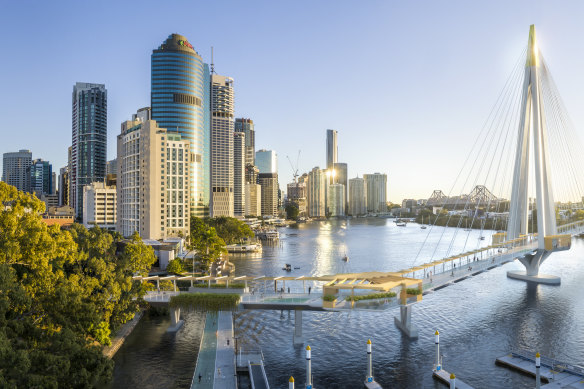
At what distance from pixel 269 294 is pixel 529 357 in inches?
683

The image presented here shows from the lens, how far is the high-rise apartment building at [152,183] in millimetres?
86375

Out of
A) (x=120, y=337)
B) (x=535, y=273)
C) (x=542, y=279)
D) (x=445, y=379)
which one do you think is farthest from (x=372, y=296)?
(x=535, y=273)

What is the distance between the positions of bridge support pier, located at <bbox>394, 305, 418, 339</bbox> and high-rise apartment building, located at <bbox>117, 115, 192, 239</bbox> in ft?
206

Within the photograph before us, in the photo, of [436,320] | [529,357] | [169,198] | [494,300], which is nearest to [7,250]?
[529,357]

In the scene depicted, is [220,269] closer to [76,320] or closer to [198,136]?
[76,320]

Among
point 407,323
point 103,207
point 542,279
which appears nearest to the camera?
point 407,323

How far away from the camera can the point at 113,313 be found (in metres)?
31.0

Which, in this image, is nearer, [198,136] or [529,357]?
[529,357]

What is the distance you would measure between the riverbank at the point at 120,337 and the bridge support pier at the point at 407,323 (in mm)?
21257

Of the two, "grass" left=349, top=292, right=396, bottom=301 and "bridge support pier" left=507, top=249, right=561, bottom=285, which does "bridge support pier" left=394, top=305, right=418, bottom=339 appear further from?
"bridge support pier" left=507, top=249, right=561, bottom=285

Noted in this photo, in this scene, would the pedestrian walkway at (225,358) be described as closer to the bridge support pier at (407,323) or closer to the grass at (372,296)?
the grass at (372,296)

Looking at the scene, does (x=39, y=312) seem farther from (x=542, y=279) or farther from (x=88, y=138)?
(x=88, y=138)

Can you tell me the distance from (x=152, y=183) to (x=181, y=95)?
133ft

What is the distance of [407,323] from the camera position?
34.4 m
